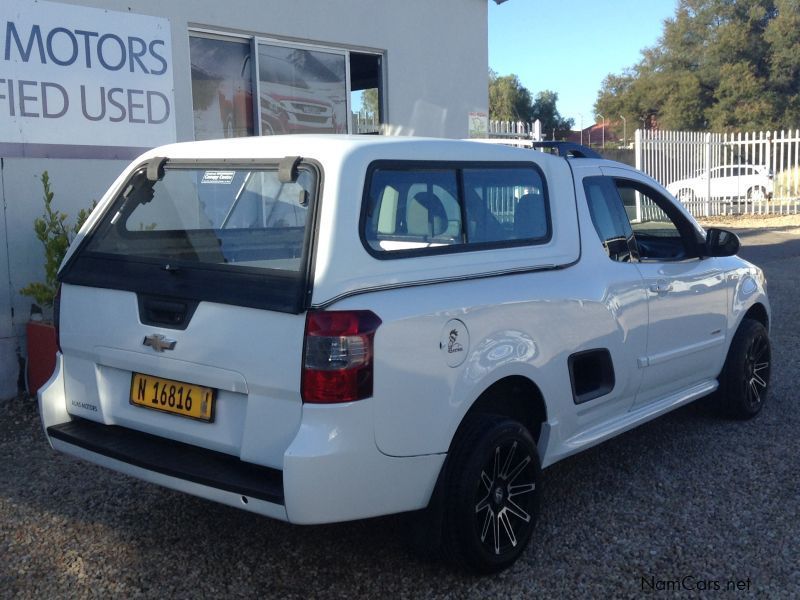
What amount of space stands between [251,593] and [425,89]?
22.4 ft

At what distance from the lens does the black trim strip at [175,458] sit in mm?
3256

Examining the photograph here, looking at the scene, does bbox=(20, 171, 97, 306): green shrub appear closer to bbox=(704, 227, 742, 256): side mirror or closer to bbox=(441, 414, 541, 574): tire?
bbox=(441, 414, 541, 574): tire

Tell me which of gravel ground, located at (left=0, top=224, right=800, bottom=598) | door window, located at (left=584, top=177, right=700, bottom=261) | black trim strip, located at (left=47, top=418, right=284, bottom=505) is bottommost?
gravel ground, located at (left=0, top=224, right=800, bottom=598)

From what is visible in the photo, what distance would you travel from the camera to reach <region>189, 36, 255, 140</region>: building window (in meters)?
7.85

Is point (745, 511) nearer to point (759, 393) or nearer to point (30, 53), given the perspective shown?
point (759, 393)

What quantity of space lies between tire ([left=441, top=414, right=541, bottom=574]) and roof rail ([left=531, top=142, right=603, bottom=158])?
5.48 ft

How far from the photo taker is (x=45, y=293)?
6.24 meters

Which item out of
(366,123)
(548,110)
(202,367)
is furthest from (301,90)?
(548,110)

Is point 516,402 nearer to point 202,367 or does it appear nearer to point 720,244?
point 202,367

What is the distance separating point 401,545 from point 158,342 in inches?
58.1

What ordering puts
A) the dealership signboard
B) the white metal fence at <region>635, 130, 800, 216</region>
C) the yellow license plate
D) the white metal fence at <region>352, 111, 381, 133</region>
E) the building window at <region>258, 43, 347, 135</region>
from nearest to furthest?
1. the yellow license plate
2. the dealership signboard
3. the building window at <region>258, 43, 347, 135</region>
4. the white metal fence at <region>352, 111, 381, 133</region>
5. the white metal fence at <region>635, 130, 800, 216</region>

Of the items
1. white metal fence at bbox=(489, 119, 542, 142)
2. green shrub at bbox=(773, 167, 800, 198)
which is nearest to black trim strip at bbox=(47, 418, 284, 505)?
Answer: white metal fence at bbox=(489, 119, 542, 142)

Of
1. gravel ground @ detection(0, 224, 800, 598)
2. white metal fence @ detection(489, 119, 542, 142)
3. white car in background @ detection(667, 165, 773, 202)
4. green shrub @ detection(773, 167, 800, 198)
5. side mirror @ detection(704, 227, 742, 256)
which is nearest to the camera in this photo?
gravel ground @ detection(0, 224, 800, 598)

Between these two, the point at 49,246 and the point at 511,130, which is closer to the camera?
the point at 49,246
